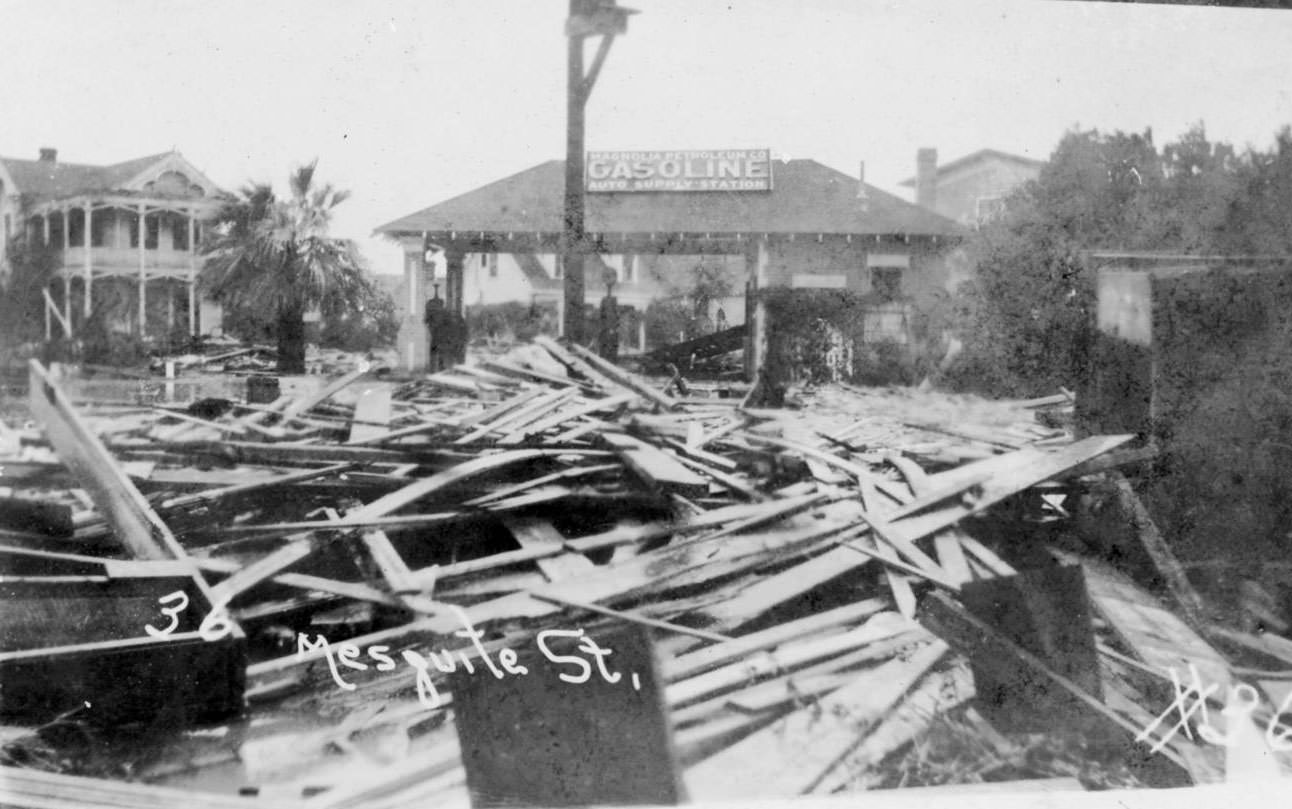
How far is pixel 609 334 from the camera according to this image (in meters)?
2.24

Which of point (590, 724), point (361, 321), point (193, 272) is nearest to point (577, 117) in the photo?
point (361, 321)

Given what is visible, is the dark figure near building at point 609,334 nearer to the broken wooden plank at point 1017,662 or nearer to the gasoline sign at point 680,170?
the gasoline sign at point 680,170

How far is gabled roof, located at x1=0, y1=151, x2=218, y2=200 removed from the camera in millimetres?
2064

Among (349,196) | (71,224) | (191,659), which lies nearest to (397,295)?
(349,196)

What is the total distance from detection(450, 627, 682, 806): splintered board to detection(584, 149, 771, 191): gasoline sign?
1110 mm

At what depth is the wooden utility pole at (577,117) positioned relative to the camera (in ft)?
7.28

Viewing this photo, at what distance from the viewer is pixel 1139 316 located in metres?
2.36

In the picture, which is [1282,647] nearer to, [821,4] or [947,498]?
[947,498]

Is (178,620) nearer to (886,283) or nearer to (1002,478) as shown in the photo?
(886,283)

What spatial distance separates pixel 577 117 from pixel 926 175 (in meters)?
0.93

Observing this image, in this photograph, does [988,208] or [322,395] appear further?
[988,208]

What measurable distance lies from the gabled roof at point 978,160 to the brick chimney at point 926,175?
18 millimetres

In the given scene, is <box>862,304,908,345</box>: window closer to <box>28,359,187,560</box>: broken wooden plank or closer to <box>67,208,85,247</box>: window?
<box>28,359,187,560</box>: broken wooden plank

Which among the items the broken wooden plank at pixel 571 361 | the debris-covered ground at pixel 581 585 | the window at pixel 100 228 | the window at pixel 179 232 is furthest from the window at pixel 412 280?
the window at pixel 100 228
